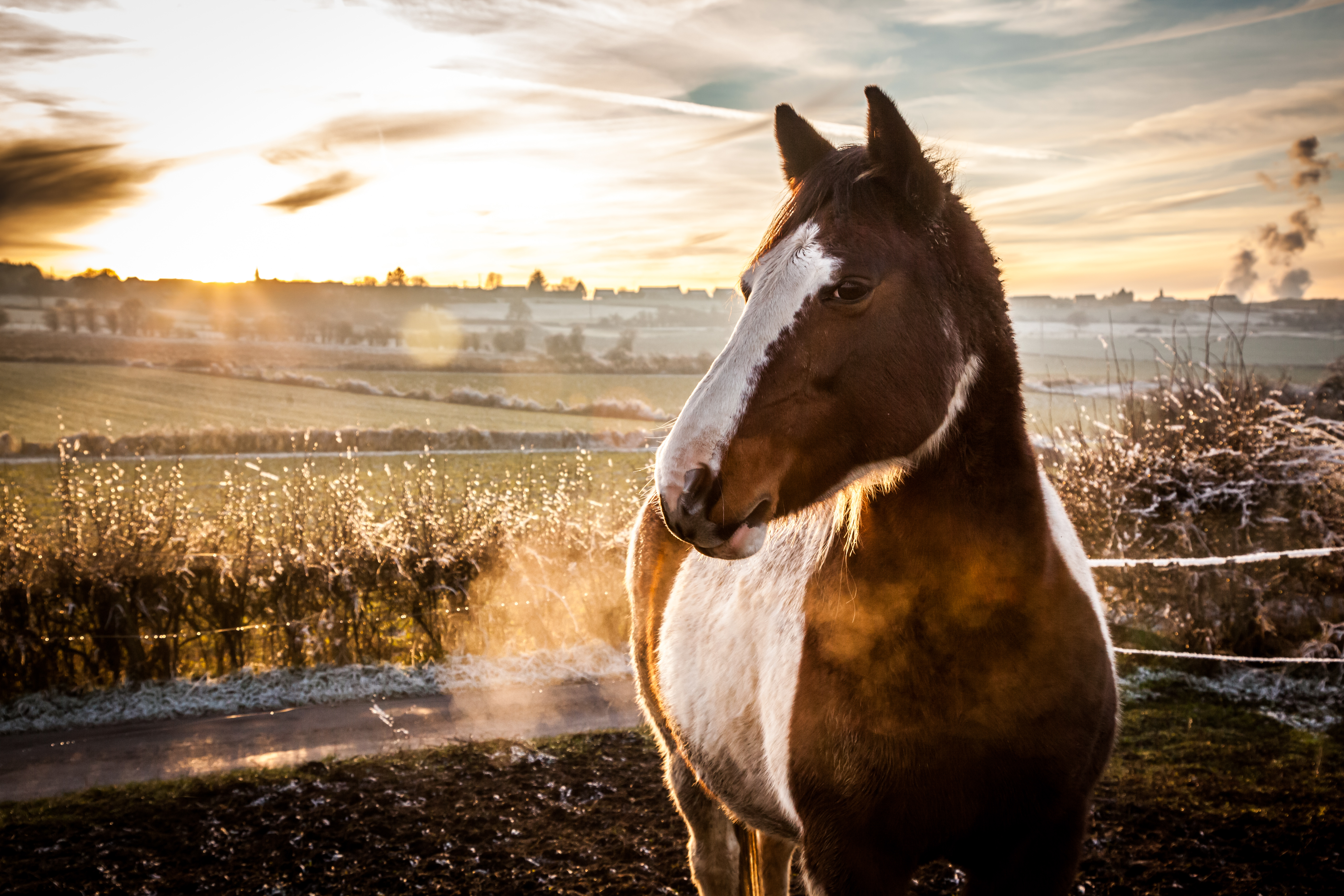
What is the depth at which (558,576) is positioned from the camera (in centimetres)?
989

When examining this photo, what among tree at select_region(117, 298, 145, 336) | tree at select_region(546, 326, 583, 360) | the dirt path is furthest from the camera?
tree at select_region(546, 326, 583, 360)

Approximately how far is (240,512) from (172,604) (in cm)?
136

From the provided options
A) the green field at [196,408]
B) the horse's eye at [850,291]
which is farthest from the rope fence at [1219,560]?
the green field at [196,408]

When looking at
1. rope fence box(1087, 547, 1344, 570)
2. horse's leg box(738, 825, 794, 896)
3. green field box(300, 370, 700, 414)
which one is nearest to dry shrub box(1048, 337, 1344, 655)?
rope fence box(1087, 547, 1344, 570)

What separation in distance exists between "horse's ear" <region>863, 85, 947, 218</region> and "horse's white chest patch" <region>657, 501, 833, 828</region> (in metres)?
0.81

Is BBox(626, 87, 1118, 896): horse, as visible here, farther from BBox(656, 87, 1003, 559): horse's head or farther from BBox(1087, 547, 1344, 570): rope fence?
BBox(1087, 547, 1344, 570): rope fence

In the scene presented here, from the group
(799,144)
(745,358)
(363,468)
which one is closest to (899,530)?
(745,358)

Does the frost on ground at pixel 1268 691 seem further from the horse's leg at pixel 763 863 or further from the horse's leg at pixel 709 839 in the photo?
the horse's leg at pixel 709 839

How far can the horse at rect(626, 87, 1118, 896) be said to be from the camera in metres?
1.67

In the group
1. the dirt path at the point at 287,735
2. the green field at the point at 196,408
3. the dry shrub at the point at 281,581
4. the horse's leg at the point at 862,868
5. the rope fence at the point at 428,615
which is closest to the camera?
the horse's leg at the point at 862,868

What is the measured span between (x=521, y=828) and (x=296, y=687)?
14.2ft

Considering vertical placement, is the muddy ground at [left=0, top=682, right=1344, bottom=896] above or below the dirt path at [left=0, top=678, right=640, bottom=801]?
above

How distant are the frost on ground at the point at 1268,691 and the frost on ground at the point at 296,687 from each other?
573 centimetres

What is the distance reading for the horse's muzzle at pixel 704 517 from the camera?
5.00 ft
